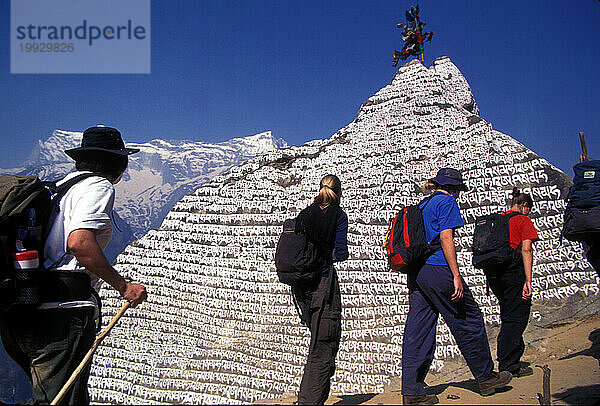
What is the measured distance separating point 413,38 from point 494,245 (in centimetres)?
638

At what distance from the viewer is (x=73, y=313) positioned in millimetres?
2562

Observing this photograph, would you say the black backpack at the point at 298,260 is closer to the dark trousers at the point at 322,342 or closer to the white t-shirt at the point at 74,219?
the dark trousers at the point at 322,342

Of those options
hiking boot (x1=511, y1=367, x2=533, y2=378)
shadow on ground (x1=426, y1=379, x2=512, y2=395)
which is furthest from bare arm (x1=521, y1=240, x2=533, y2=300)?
shadow on ground (x1=426, y1=379, x2=512, y2=395)

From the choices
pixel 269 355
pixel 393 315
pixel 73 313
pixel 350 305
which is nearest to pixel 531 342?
pixel 393 315

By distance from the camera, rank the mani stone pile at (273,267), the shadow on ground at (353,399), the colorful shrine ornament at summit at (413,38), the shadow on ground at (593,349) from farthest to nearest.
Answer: the colorful shrine ornament at summit at (413,38), the mani stone pile at (273,267), the shadow on ground at (593,349), the shadow on ground at (353,399)

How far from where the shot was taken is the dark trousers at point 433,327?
3.53 metres

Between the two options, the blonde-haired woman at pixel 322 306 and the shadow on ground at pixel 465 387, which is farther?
the shadow on ground at pixel 465 387

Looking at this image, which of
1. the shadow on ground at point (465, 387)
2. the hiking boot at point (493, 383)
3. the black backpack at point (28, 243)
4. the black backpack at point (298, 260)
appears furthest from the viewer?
the shadow on ground at point (465, 387)

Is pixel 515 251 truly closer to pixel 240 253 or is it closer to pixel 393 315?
pixel 393 315

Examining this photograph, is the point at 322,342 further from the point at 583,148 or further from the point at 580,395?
the point at 583,148

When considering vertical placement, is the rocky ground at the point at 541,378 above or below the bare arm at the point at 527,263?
below

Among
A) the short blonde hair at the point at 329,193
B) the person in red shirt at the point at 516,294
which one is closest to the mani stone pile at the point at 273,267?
the person in red shirt at the point at 516,294

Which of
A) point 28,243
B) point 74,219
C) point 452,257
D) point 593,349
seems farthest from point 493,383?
point 28,243

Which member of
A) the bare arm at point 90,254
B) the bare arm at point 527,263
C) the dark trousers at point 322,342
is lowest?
the dark trousers at point 322,342
